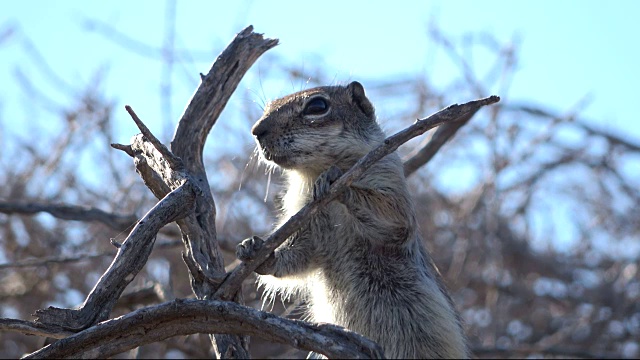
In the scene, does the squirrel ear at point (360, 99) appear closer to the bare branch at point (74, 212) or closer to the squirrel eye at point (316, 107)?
the squirrel eye at point (316, 107)

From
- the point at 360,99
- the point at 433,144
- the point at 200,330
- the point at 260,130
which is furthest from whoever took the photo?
the point at 433,144

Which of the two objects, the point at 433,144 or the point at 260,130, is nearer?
the point at 260,130

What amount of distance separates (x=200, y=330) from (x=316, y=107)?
2.04 m

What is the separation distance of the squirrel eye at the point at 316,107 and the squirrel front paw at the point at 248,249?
3.56 ft

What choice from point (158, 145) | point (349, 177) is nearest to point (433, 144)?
point (349, 177)

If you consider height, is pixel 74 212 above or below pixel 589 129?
below

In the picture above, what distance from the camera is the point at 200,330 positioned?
336cm

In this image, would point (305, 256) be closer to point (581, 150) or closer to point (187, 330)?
point (187, 330)

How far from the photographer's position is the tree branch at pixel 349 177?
344cm

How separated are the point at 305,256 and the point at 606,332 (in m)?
4.10

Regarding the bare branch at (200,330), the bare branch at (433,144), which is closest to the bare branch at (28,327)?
the bare branch at (200,330)

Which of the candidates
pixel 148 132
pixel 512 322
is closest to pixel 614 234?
pixel 512 322

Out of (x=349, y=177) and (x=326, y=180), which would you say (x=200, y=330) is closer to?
(x=349, y=177)

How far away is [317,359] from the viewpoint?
16.3 feet
